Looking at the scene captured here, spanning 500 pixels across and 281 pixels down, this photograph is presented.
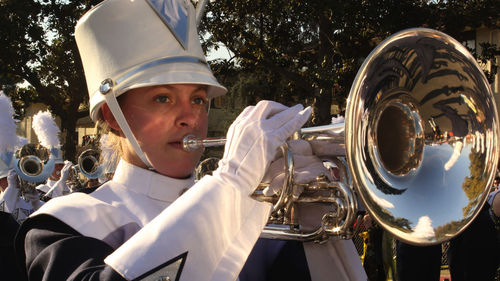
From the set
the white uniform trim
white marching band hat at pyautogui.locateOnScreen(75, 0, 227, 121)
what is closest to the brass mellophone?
white marching band hat at pyautogui.locateOnScreen(75, 0, 227, 121)

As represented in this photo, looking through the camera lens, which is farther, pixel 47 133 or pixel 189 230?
pixel 47 133

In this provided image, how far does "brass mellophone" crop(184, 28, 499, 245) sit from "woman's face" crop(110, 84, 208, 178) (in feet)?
0.20

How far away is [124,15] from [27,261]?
930mm

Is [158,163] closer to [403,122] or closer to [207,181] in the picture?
[207,181]

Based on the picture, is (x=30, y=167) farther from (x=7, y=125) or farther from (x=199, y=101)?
(x=199, y=101)

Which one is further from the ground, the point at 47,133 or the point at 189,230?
the point at 189,230

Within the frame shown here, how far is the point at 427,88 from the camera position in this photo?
2391mm

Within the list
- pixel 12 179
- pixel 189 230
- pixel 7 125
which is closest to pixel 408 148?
pixel 189 230

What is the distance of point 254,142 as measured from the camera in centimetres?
178

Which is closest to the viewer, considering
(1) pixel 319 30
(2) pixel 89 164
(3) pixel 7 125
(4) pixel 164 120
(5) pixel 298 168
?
(4) pixel 164 120

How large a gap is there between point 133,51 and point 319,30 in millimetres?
12552

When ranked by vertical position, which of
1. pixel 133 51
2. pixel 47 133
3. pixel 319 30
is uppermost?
pixel 319 30

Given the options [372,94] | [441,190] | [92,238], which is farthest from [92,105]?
[441,190]

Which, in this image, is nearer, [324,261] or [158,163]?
[158,163]
